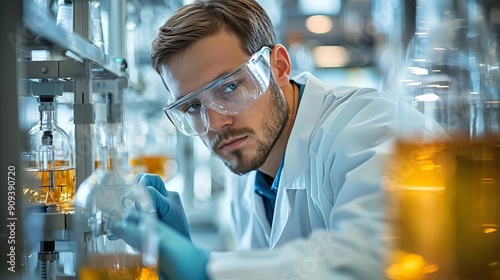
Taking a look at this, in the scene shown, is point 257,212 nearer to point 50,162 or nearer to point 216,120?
point 216,120

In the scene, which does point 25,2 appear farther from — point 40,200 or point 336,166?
point 336,166

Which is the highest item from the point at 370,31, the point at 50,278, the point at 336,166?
the point at 370,31

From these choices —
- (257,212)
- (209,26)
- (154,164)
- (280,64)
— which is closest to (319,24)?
(154,164)

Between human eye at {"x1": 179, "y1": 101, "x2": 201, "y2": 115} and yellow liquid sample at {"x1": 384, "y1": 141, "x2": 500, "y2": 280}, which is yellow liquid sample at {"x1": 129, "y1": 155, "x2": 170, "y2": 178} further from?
yellow liquid sample at {"x1": 384, "y1": 141, "x2": 500, "y2": 280}

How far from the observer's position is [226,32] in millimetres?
1701

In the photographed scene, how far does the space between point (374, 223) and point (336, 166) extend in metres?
0.36

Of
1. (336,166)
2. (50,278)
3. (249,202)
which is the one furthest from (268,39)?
(50,278)

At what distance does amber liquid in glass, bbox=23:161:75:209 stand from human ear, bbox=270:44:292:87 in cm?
75

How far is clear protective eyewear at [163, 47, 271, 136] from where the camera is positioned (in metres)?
1.58

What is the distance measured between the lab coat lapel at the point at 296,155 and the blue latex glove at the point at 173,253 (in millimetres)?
710

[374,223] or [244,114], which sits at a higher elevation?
[244,114]

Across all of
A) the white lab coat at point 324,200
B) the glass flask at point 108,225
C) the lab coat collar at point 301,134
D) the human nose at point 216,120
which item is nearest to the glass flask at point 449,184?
the white lab coat at point 324,200

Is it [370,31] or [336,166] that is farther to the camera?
[370,31]

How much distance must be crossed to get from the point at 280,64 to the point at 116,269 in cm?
96
